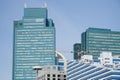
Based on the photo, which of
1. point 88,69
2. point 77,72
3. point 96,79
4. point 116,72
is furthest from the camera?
point 77,72

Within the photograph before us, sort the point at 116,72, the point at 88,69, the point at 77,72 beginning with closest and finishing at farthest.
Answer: the point at 116,72, the point at 88,69, the point at 77,72

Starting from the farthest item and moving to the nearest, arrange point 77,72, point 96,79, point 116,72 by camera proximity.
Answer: point 77,72
point 96,79
point 116,72

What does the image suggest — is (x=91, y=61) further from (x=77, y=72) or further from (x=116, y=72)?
(x=116, y=72)

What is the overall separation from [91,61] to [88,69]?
22.1ft

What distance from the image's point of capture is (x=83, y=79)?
18600 centimetres

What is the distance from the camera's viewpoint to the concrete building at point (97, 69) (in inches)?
6412

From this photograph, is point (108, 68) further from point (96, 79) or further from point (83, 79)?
point (83, 79)

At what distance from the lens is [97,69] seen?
577ft

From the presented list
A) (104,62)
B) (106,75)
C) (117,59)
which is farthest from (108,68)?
(117,59)

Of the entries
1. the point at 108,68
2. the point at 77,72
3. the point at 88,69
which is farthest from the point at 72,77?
the point at 108,68

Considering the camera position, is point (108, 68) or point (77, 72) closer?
point (108, 68)

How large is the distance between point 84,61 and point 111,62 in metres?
17.4

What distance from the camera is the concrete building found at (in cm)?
16288

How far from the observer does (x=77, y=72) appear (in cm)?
19662
